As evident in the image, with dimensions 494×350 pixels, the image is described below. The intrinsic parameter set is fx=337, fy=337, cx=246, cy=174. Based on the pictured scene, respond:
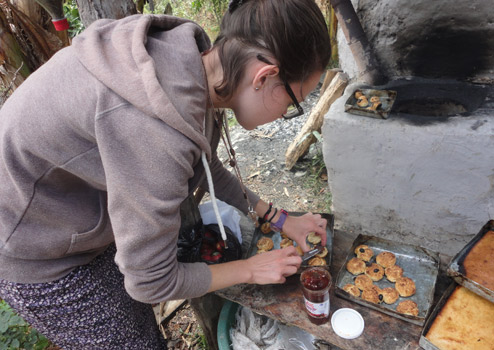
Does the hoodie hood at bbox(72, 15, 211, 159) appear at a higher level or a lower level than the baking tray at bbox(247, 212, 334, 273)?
higher

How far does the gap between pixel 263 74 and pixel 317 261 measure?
3.83ft

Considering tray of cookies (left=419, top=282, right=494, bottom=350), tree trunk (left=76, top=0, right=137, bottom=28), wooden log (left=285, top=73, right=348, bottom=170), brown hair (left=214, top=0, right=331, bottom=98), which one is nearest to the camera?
brown hair (left=214, top=0, right=331, bottom=98)

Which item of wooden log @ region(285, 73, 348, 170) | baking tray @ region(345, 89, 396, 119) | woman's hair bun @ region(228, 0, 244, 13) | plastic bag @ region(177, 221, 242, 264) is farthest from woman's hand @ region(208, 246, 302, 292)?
wooden log @ region(285, 73, 348, 170)

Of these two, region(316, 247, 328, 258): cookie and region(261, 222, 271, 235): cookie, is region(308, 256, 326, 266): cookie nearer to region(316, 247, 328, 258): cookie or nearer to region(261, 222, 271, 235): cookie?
region(316, 247, 328, 258): cookie

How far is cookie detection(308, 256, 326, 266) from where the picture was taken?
1912 mm

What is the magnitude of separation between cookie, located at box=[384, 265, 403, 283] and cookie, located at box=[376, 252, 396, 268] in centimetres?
3

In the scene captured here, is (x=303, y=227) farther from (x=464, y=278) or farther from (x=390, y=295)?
(x=464, y=278)

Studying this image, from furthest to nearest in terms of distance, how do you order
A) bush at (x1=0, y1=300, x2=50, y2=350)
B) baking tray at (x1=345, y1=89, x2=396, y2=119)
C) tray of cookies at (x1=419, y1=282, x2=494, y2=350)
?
baking tray at (x1=345, y1=89, x2=396, y2=119) < bush at (x1=0, y1=300, x2=50, y2=350) < tray of cookies at (x1=419, y1=282, x2=494, y2=350)

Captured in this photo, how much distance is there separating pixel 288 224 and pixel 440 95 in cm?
184

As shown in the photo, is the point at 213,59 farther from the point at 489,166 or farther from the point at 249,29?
the point at 489,166

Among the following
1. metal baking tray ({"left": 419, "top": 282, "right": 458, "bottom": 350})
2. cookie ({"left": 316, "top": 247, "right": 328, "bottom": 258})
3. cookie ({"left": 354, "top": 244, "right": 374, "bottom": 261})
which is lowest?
cookie ({"left": 354, "top": 244, "right": 374, "bottom": 261})

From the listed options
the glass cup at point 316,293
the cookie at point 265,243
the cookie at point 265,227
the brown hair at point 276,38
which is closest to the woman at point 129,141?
the brown hair at point 276,38

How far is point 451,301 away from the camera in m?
1.54

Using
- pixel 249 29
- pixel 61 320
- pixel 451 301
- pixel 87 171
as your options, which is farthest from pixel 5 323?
pixel 451 301
